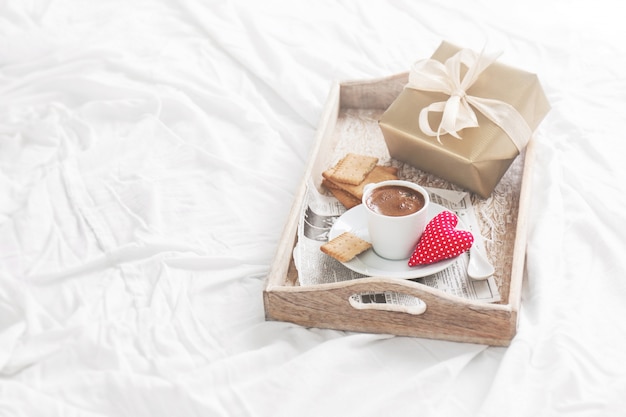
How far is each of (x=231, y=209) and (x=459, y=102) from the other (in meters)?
0.43

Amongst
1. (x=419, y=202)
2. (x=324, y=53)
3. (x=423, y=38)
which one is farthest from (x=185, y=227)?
(x=423, y=38)

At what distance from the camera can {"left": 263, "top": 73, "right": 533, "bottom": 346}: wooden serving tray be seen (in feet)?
3.26

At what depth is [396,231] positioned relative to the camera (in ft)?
3.61

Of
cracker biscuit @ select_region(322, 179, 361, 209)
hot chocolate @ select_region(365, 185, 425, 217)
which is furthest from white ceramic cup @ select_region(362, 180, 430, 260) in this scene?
cracker biscuit @ select_region(322, 179, 361, 209)

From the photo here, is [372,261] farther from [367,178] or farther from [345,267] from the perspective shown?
[367,178]

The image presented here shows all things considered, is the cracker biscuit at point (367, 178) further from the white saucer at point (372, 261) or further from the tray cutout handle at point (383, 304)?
the tray cutout handle at point (383, 304)

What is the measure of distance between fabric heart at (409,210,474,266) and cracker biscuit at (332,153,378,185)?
227mm

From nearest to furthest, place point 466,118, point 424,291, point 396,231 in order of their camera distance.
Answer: point 424,291
point 396,231
point 466,118

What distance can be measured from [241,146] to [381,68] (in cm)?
39

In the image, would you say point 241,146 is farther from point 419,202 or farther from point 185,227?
point 419,202

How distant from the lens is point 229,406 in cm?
95

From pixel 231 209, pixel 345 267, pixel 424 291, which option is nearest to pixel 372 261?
pixel 345 267

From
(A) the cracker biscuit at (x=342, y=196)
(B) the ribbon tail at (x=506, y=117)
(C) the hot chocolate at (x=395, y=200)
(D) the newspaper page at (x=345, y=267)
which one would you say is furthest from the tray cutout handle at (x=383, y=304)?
(B) the ribbon tail at (x=506, y=117)

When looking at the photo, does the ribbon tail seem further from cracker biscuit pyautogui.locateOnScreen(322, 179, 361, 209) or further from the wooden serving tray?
cracker biscuit pyautogui.locateOnScreen(322, 179, 361, 209)
